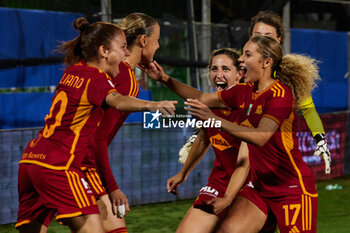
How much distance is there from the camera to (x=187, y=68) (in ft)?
32.5

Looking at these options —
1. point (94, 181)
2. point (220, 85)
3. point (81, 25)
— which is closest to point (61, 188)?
point (94, 181)

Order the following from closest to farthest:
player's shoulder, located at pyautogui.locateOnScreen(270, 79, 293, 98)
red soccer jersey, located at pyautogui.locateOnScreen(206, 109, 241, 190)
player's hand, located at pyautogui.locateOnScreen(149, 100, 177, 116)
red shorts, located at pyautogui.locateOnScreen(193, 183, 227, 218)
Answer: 1. player's hand, located at pyautogui.locateOnScreen(149, 100, 177, 116)
2. player's shoulder, located at pyautogui.locateOnScreen(270, 79, 293, 98)
3. red shorts, located at pyautogui.locateOnScreen(193, 183, 227, 218)
4. red soccer jersey, located at pyautogui.locateOnScreen(206, 109, 241, 190)

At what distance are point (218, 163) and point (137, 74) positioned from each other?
4.55m

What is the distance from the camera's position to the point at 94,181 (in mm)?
4602

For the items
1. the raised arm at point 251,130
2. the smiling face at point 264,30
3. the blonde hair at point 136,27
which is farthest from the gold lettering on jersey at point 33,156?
the smiling face at point 264,30

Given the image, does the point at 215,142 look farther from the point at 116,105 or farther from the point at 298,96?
the point at 116,105

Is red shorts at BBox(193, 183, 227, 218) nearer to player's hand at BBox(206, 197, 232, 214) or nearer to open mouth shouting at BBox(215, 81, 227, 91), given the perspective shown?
player's hand at BBox(206, 197, 232, 214)

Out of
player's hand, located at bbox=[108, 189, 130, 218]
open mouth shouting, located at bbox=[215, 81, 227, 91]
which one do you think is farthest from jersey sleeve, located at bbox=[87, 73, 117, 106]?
open mouth shouting, located at bbox=[215, 81, 227, 91]

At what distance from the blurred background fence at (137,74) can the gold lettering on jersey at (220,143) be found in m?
3.34

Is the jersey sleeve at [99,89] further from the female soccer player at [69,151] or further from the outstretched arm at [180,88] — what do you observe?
the outstretched arm at [180,88]

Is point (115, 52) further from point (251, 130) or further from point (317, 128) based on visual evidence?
point (317, 128)

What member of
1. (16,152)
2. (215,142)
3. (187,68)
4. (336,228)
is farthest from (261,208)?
(187,68)

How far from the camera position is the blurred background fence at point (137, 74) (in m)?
8.20

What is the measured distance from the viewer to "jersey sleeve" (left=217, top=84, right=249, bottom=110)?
190 inches
